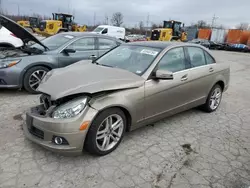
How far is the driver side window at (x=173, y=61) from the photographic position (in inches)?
131

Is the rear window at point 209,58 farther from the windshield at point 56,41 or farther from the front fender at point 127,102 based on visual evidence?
the windshield at point 56,41

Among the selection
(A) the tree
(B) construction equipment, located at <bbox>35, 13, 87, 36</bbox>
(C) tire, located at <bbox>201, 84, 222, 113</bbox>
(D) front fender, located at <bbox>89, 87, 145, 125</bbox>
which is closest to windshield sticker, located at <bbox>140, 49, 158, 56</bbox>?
(D) front fender, located at <bbox>89, 87, 145, 125</bbox>

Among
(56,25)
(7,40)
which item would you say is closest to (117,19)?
(56,25)

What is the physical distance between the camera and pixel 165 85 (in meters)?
3.26

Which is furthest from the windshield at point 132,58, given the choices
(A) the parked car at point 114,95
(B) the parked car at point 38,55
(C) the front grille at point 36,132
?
(C) the front grille at point 36,132

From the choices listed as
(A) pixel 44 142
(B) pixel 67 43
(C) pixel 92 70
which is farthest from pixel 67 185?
(B) pixel 67 43

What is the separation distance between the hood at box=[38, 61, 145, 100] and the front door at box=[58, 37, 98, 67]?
2.09 metres

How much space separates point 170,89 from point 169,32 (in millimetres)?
22385

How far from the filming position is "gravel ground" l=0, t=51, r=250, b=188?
238 cm

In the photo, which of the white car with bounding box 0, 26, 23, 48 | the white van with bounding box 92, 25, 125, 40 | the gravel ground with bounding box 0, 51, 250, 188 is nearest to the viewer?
the gravel ground with bounding box 0, 51, 250, 188

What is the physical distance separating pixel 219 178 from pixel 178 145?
773 mm

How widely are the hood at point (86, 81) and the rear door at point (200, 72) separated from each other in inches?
50.4

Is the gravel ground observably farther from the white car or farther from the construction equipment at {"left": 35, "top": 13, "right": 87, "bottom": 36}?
the construction equipment at {"left": 35, "top": 13, "right": 87, "bottom": 36}

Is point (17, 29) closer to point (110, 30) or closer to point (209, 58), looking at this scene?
point (209, 58)
